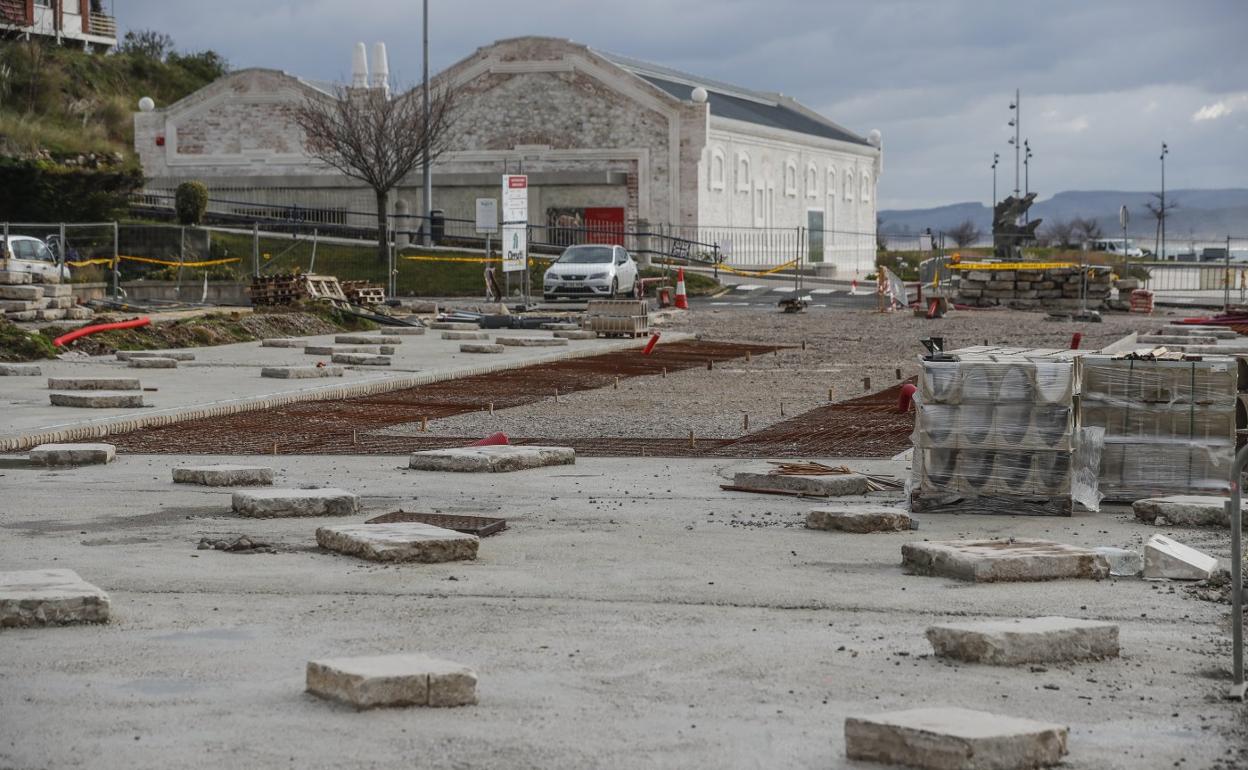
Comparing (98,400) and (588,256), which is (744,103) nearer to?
(588,256)

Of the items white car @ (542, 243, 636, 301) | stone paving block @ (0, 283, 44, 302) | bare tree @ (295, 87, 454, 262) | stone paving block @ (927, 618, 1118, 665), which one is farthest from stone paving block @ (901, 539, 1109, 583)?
bare tree @ (295, 87, 454, 262)

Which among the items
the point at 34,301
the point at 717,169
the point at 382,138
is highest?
the point at 382,138

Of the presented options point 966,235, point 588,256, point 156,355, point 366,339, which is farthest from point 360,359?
point 966,235

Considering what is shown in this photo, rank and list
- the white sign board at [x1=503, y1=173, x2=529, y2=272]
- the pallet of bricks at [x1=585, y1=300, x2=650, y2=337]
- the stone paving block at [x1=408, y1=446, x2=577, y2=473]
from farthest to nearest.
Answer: the white sign board at [x1=503, y1=173, x2=529, y2=272]
the pallet of bricks at [x1=585, y1=300, x2=650, y2=337]
the stone paving block at [x1=408, y1=446, x2=577, y2=473]

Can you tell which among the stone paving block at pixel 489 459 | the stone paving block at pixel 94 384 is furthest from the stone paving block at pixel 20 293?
the stone paving block at pixel 489 459

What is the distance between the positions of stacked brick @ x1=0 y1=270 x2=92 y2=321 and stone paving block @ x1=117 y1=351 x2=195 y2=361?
14.1ft

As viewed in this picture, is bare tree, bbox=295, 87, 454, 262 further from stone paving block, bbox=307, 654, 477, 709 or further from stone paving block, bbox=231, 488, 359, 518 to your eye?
stone paving block, bbox=307, 654, 477, 709

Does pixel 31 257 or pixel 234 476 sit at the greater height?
pixel 31 257

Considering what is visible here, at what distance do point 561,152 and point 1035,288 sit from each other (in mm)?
22212

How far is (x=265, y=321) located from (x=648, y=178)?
3187 centimetres

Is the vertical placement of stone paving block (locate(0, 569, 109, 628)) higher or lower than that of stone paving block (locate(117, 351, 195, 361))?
lower

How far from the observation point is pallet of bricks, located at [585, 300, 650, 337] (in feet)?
96.4

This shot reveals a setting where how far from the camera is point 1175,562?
8359 mm

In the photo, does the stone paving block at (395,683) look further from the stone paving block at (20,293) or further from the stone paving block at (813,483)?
the stone paving block at (20,293)
